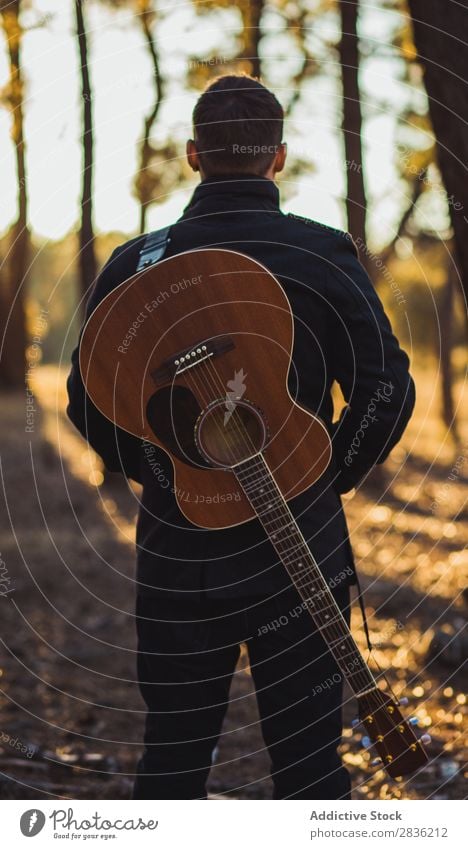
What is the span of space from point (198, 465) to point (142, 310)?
480 mm

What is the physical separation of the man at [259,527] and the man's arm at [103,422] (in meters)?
0.01

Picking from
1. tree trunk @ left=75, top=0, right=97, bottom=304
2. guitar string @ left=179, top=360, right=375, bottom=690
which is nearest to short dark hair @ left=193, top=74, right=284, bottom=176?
guitar string @ left=179, top=360, right=375, bottom=690

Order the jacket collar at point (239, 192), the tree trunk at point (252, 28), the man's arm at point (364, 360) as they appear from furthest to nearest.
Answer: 1. the tree trunk at point (252, 28)
2. the jacket collar at point (239, 192)
3. the man's arm at point (364, 360)

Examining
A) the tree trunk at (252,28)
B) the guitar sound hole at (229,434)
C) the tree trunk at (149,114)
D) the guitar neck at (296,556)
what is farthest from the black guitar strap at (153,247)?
the tree trunk at (252,28)

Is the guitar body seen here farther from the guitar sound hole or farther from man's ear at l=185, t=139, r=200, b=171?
man's ear at l=185, t=139, r=200, b=171

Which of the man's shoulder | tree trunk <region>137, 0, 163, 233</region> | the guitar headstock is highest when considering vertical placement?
tree trunk <region>137, 0, 163, 233</region>

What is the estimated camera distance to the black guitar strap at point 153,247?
9.55 ft

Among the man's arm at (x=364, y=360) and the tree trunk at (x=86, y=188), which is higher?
the tree trunk at (x=86, y=188)

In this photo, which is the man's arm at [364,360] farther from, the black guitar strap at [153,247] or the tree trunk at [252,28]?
the tree trunk at [252,28]

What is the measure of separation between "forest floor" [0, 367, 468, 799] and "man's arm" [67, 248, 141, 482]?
21 cm

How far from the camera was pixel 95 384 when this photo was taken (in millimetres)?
2992

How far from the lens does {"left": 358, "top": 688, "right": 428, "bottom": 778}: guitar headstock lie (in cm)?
303

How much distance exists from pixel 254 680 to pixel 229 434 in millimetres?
741
